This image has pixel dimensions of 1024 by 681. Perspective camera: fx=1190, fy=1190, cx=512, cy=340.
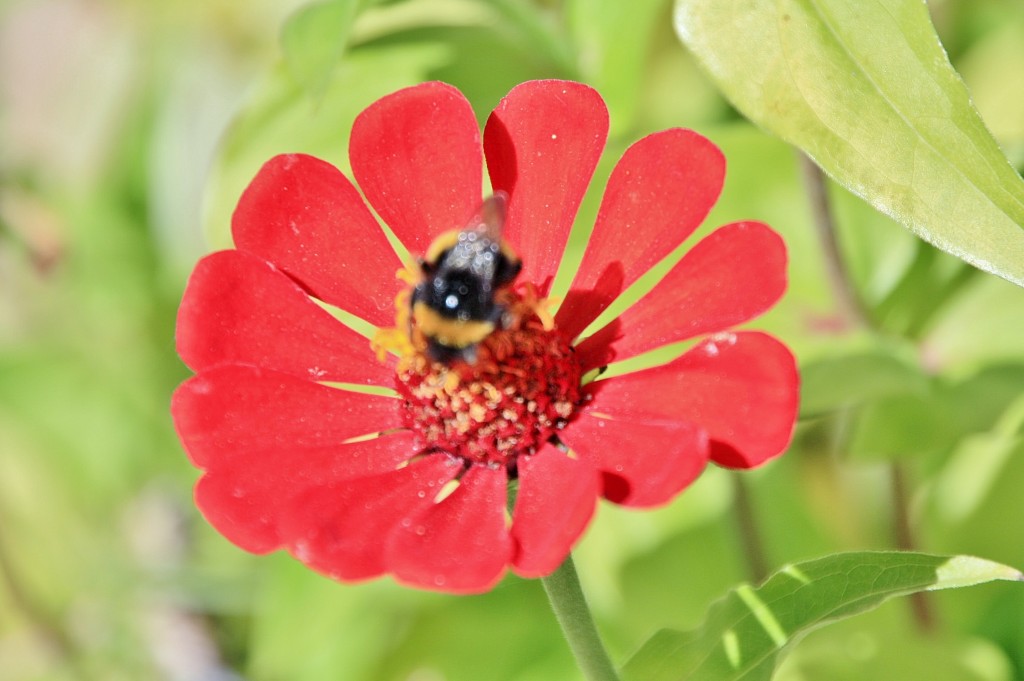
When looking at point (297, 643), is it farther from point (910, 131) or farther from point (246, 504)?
point (910, 131)

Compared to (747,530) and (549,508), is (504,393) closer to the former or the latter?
(549,508)

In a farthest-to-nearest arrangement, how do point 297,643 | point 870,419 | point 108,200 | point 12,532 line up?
point 108,200
point 12,532
point 297,643
point 870,419

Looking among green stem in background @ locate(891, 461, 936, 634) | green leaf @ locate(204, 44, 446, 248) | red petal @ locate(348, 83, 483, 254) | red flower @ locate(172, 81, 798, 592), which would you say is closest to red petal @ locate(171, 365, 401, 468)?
red flower @ locate(172, 81, 798, 592)

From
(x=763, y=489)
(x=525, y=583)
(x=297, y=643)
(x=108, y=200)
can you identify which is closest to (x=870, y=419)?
(x=763, y=489)

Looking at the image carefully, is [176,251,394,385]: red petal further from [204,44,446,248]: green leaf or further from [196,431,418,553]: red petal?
[204,44,446,248]: green leaf

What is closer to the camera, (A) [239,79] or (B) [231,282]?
(B) [231,282]

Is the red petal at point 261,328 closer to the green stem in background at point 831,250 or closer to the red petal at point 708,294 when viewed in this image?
the red petal at point 708,294

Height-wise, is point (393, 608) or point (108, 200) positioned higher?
point (108, 200)

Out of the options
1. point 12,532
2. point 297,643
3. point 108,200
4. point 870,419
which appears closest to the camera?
point 870,419
